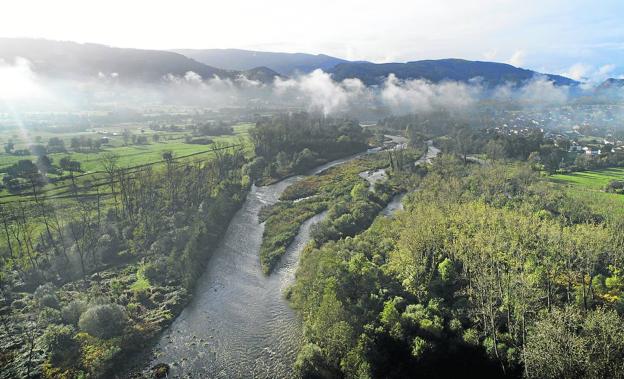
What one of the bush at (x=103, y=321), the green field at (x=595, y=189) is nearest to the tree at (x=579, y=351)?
the bush at (x=103, y=321)

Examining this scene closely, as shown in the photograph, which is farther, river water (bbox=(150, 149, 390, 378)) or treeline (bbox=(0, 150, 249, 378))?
treeline (bbox=(0, 150, 249, 378))

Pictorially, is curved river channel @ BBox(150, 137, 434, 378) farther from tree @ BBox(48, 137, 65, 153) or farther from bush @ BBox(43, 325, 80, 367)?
tree @ BBox(48, 137, 65, 153)

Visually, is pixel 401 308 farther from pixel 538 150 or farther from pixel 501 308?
pixel 538 150

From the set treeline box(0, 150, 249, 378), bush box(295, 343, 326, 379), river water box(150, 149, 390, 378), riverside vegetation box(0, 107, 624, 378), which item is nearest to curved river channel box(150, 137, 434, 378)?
river water box(150, 149, 390, 378)

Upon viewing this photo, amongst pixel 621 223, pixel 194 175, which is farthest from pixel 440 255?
pixel 194 175

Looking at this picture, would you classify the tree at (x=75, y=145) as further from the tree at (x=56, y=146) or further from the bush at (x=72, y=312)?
the bush at (x=72, y=312)


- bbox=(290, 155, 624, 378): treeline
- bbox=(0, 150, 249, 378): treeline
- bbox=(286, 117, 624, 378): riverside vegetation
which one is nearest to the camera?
bbox=(290, 155, 624, 378): treeline
